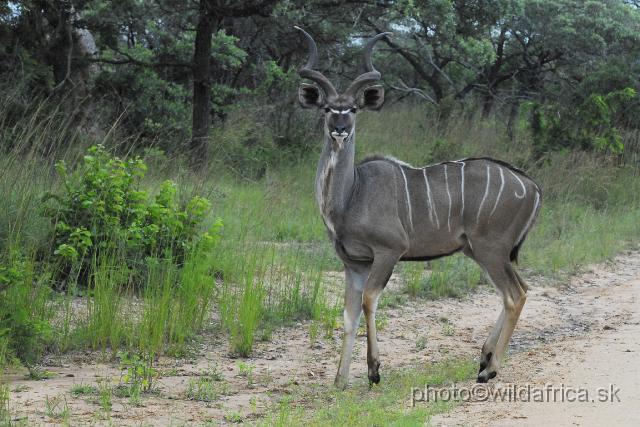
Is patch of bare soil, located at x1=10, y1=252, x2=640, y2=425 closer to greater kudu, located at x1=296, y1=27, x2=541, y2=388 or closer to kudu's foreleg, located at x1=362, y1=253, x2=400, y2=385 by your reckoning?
kudu's foreleg, located at x1=362, y1=253, x2=400, y2=385

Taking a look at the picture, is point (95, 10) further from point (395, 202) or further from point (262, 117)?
point (395, 202)

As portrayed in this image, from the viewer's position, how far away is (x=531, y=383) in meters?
5.14

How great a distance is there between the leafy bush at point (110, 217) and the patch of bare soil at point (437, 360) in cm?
79

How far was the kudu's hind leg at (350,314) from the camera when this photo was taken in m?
5.30

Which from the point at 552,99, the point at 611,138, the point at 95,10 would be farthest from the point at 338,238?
the point at 552,99

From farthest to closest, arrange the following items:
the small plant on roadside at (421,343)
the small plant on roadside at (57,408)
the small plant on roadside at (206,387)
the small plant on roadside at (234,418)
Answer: the small plant on roadside at (421,343)
the small plant on roadside at (206,387)
the small plant on roadside at (234,418)
the small plant on roadside at (57,408)

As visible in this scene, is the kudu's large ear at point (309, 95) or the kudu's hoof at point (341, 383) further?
the kudu's large ear at point (309, 95)

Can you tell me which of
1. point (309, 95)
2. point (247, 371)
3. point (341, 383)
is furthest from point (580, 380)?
point (309, 95)

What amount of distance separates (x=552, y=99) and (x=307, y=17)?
4.52m

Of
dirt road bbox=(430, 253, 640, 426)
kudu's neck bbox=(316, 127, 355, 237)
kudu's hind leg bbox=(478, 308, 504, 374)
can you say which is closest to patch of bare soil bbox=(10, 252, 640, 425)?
dirt road bbox=(430, 253, 640, 426)

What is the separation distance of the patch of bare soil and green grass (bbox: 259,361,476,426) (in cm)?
13

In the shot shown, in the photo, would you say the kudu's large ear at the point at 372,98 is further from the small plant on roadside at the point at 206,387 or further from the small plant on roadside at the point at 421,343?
the small plant on roadside at the point at 206,387

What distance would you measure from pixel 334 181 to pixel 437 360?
54.8 inches

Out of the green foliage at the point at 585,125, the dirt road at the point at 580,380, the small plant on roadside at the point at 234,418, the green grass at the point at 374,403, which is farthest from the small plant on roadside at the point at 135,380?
the green foliage at the point at 585,125
